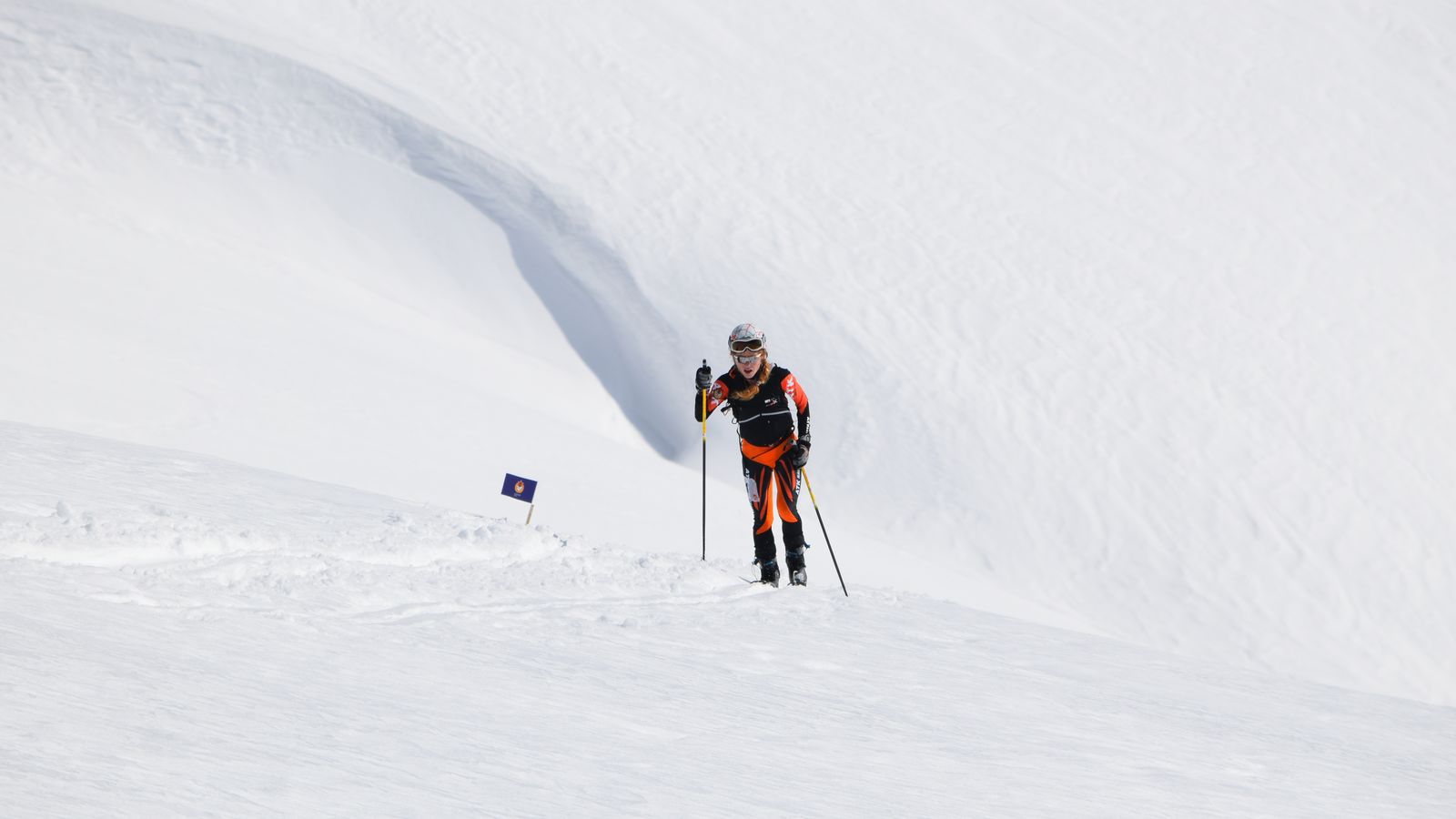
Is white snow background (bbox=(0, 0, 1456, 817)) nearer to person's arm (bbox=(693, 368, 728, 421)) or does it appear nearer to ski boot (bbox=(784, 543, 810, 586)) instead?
ski boot (bbox=(784, 543, 810, 586))

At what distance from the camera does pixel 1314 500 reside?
17.2m

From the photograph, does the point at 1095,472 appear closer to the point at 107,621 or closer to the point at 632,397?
the point at 632,397

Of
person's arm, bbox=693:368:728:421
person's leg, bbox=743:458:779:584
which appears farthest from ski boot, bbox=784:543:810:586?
person's arm, bbox=693:368:728:421

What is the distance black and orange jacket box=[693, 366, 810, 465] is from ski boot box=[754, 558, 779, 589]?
83cm

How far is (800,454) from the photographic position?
8.20 metres

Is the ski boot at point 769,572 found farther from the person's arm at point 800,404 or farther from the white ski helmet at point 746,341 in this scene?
the white ski helmet at point 746,341

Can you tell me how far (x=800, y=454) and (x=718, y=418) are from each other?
31.2ft

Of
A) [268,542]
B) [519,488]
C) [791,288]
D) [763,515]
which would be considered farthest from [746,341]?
[791,288]

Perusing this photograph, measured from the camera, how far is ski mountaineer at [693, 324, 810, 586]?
8211 millimetres

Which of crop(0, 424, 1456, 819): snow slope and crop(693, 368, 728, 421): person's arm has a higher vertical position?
crop(693, 368, 728, 421): person's arm

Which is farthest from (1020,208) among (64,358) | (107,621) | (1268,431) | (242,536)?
(107,621)

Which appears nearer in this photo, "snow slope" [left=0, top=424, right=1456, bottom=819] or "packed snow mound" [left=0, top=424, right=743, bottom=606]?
"snow slope" [left=0, top=424, right=1456, bottom=819]

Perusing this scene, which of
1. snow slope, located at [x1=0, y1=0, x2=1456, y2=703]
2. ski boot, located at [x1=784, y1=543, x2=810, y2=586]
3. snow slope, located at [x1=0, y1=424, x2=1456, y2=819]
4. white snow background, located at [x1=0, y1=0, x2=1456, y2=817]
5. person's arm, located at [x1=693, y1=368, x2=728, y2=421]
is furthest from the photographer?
snow slope, located at [x1=0, y1=0, x2=1456, y2=703]

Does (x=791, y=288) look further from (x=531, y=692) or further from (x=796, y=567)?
(x=531, y=692)
